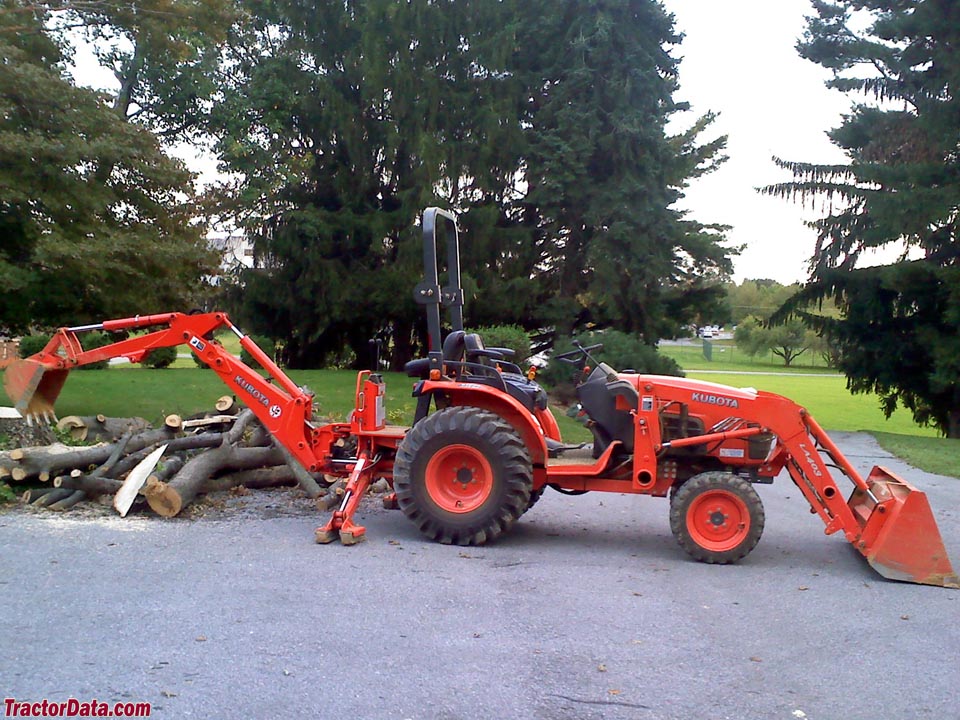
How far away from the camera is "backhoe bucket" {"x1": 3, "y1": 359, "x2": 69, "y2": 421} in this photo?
9.16 m

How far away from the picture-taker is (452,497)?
320 inches

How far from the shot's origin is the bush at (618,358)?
19641 millimetres

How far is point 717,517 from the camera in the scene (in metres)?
7.61

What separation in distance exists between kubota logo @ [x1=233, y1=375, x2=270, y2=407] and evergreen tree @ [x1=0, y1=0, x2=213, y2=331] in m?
5.72

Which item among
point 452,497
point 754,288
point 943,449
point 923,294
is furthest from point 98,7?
point 754,288

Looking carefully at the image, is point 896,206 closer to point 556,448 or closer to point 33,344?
point 556,448

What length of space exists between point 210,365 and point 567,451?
3.61 meters

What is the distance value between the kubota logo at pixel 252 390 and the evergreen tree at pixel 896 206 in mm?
17119

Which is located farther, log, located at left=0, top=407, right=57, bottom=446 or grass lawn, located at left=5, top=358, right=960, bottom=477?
grass lawn, located at left=5, top=358, right=960, bottom=477

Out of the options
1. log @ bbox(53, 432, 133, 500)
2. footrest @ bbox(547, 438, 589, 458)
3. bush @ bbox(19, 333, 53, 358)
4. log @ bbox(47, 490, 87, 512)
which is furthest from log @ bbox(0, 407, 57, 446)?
bush @ bbox(19, 333, 53, 358)

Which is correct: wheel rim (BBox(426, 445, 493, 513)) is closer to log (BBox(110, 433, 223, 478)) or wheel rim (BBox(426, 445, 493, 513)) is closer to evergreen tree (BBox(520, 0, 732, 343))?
log (BBox(110, 433, 223, 478))

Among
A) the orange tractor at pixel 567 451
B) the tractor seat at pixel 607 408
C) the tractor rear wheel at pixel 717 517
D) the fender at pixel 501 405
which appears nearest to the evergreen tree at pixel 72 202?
the orange tractor at pixel 567 451

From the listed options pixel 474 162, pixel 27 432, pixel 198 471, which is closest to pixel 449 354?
pixel 198 471

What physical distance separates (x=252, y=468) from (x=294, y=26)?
59.9ft
